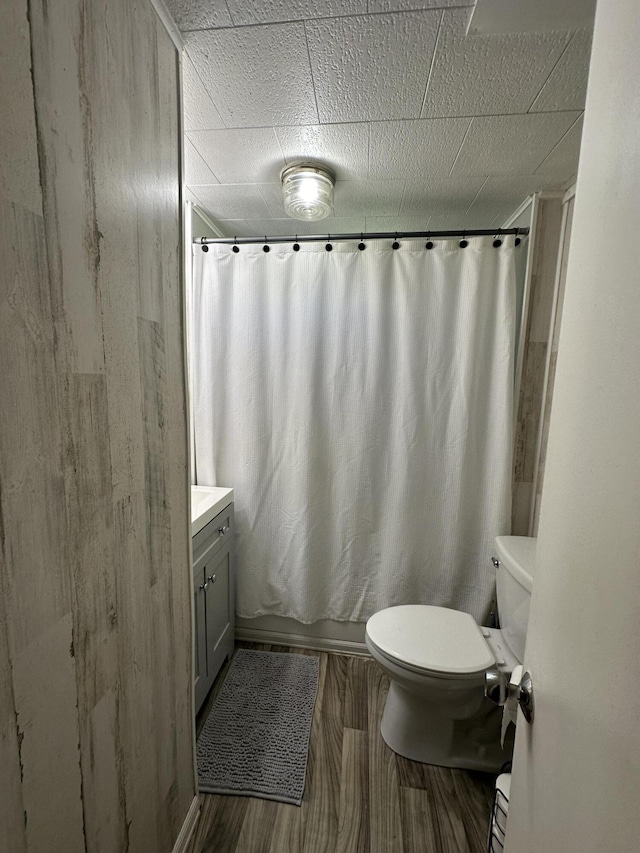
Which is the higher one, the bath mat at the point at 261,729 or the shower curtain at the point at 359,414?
the shower curtain at the point at 359,414

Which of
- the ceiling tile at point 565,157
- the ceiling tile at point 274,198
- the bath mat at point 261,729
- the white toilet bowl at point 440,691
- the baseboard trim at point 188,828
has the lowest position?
the bath mat at point 261,729

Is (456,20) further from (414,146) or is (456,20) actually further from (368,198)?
(368,198)

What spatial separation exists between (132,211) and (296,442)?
114 centimetres

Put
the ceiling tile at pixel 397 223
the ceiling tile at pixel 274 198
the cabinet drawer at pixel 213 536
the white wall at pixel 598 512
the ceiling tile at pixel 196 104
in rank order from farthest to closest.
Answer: the ceiling tile at pixel 397 223 → the ceiling tile at pixel 274 198 → the cabinet drawer at pixel 213 536 → the ceiling tile at pixel 196 104 → the white wall at pixel 598 512

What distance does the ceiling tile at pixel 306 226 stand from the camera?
1.71 meters

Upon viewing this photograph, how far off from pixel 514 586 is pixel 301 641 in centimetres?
112

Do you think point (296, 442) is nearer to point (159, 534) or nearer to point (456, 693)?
point (159, 534)

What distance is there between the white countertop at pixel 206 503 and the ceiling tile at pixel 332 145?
127 cm

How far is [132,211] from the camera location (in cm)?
73

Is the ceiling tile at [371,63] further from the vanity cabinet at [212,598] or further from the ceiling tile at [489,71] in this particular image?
the vanity cabinet at [212,598]

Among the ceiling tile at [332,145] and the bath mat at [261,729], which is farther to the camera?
the bath mat at [261,729]

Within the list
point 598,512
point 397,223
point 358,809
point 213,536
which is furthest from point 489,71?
point 358,809

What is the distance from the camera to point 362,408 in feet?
5.46

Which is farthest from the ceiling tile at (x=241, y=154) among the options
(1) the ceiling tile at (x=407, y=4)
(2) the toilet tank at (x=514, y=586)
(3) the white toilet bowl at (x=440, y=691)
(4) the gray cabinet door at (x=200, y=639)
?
(3) the white toilet bowl at (x=440, y=691)
